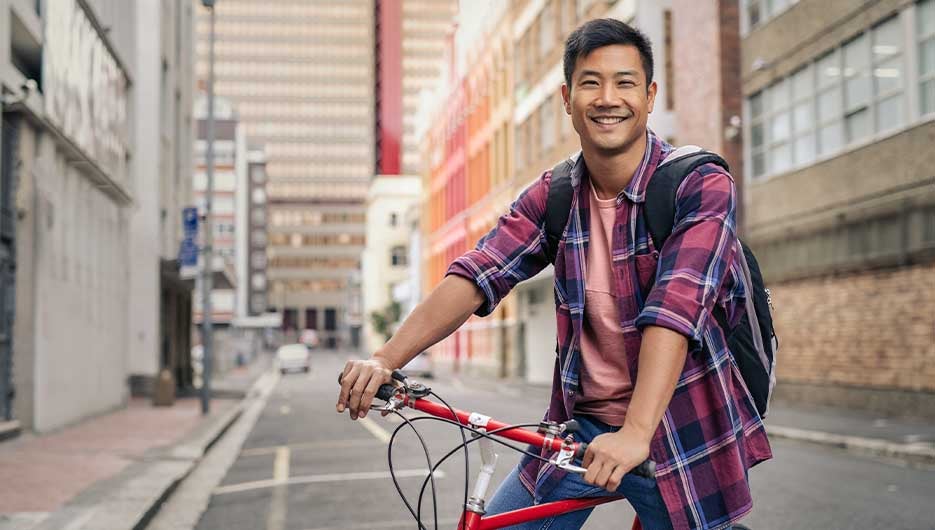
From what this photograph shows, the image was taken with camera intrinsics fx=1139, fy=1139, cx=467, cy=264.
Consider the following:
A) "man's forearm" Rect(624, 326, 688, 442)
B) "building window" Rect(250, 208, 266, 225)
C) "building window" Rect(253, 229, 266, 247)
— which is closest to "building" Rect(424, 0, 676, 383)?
"man's forearm" Rect(624, 326, 688, 442)

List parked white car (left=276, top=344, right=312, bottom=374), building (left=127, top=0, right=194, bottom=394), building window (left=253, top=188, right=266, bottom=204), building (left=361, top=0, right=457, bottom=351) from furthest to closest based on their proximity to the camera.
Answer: building (left=361, top=0, right=457, bottom=351), building window (left=253, top=188, right=266, bottom=204), parked white car (left=276, top=344, right=312, bottom=374), building (left=127, top=0, right=194, bottom=394)

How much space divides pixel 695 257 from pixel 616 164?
342 millimetres

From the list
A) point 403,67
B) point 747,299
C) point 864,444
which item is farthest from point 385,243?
point 747,299

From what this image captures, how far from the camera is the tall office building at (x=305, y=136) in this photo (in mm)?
158625

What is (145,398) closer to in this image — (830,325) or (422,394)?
(830,325)

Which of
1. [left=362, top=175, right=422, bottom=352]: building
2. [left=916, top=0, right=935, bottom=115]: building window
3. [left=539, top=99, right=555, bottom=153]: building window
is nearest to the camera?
[left=916, top=0, right=935, bottom=115]: building window

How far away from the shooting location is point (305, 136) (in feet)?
527

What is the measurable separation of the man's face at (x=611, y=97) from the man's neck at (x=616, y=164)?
0.05 feet

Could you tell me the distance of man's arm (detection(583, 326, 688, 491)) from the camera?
2309mm

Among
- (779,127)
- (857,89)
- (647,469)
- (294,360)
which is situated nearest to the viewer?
(647,469)

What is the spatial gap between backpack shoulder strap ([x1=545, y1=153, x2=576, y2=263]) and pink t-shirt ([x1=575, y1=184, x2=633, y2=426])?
10cm

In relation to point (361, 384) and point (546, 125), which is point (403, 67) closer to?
point (546, 125)

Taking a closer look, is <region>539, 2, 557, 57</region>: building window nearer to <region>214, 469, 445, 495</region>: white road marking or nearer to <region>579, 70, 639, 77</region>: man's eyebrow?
<region>214, 469, 445, 495</region>: white road marking

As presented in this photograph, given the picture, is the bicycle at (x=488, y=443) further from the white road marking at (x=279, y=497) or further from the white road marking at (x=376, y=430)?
the white road marking at (x=376, y=430)
